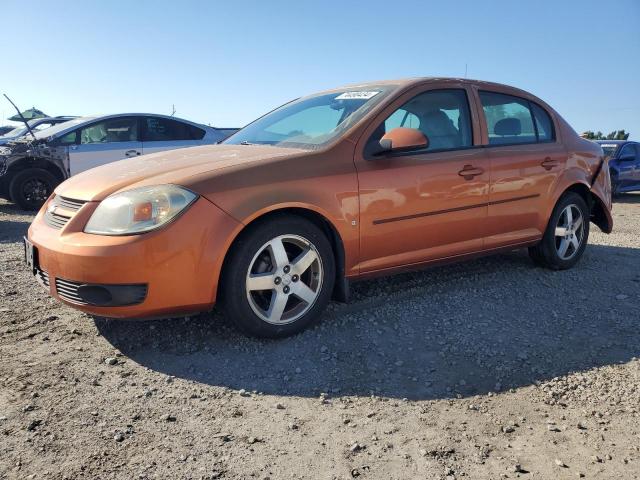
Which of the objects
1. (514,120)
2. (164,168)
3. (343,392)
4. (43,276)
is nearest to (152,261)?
(164,168)

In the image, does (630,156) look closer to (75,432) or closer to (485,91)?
(485,91)

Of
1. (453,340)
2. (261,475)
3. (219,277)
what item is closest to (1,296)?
(219,277)

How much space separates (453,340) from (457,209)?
1.10 meters

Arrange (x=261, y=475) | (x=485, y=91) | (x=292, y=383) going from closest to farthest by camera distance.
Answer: (x=261, y=475)
(x=292, y=383)
(x=485, y=91)

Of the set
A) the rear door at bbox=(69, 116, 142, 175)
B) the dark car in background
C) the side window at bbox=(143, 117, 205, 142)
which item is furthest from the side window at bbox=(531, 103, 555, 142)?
the dark car in background

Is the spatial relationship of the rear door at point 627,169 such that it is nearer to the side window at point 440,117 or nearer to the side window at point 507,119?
the side window at point 507,119

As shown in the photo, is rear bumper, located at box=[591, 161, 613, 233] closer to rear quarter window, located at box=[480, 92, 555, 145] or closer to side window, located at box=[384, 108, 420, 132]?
rear quarter window, located at box=[480, 92, 555, 145]

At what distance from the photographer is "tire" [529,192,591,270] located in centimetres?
481

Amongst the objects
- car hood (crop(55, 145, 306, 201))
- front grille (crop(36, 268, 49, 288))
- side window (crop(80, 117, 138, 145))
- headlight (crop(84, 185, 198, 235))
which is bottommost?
front grille (crop(36, 268, 49, 288))

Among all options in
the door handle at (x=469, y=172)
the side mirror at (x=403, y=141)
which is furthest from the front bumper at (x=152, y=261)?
the door handle at (x=469, y=172)

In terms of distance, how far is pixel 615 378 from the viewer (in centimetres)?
286

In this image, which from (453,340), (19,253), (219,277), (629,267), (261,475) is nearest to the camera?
(261,475)

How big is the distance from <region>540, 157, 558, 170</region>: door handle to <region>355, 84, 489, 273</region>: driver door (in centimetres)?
76

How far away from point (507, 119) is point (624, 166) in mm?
10216
